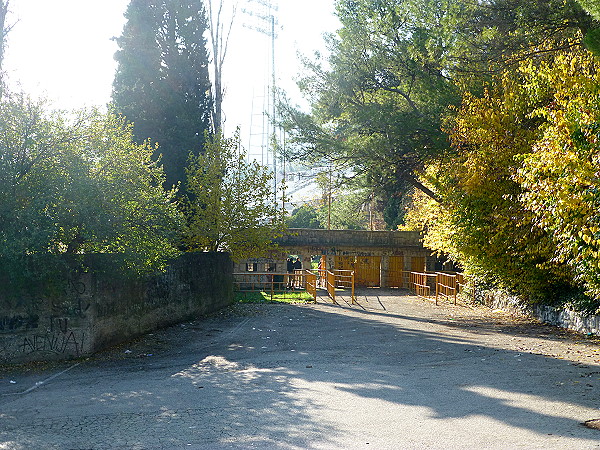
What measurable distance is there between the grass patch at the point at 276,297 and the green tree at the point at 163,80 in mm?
5850

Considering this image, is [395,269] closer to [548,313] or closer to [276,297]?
[276,297]

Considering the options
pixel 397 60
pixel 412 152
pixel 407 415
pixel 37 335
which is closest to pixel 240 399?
pixel 407 415

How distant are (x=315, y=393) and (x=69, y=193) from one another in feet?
19.7

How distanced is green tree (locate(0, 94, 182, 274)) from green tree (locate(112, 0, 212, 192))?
11639mm

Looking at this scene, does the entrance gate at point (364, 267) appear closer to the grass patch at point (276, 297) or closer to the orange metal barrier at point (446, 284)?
the grass patch at point (276, 297)

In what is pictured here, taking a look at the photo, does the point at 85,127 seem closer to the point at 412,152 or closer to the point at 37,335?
the point at 37,335

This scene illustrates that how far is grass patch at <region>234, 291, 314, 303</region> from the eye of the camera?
25.0m

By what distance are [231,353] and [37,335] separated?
12.7ft

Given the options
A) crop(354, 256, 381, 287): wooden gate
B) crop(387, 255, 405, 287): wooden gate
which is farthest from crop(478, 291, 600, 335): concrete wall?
crop(354, 256, 381, 287): wooden gate

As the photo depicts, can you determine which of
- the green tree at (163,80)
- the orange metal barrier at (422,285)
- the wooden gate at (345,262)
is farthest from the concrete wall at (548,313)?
the wooden gate at (345,262)

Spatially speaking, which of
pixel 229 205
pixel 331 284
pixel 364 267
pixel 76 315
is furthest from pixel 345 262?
pixel 76 315

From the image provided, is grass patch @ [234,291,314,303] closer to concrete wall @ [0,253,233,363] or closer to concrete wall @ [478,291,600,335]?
concrete wall @ [478,291,600,335]

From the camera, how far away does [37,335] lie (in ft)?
37.4

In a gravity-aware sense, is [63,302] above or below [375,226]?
below
